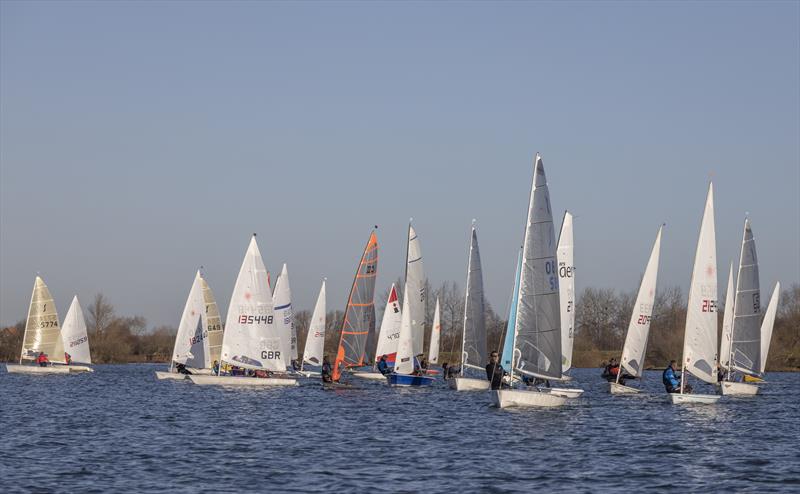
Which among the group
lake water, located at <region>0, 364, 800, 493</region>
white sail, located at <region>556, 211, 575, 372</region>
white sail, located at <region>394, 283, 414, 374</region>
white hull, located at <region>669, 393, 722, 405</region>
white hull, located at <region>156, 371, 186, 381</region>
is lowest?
lake water, located at <region>0, 364, 800, 493</region>

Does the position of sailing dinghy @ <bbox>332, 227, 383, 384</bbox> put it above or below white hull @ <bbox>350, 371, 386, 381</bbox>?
above

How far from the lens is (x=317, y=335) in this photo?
69812mm

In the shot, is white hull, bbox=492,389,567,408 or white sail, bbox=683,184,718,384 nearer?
white hull, bbox=492,389,567,408

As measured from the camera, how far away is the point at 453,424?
32.9m

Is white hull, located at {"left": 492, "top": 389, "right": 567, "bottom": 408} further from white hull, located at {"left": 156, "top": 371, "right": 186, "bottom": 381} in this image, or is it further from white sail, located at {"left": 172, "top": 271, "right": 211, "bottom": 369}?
white hull, located at {"left": 156, "top": 371, "right": 186, "bottom": 381}

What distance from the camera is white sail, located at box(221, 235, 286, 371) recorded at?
5184 cm

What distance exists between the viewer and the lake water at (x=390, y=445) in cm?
2127

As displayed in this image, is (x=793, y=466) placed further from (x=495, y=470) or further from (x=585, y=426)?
(x=585, y=426)

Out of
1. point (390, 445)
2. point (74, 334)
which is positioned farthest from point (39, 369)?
point (390, 445)

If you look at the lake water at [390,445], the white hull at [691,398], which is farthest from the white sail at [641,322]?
the white hull at [691,398]

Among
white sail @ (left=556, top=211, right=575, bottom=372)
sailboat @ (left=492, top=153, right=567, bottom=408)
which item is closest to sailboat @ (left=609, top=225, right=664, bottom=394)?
white sail @ (left=556, top=211, right=575, bottom=372)

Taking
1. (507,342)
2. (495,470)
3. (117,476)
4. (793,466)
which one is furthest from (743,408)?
(117,476)

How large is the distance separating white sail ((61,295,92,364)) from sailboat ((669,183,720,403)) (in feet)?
162

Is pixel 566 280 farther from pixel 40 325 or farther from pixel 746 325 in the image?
pixel 40 325
